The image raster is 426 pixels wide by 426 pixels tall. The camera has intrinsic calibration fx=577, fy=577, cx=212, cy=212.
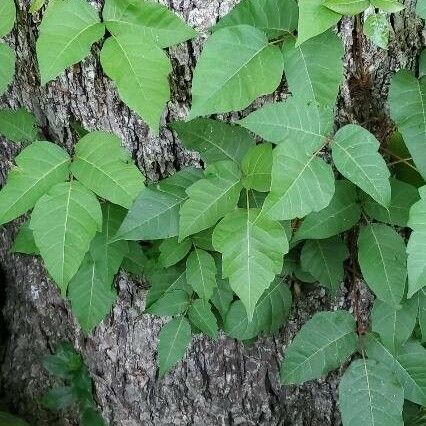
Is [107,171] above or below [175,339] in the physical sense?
above

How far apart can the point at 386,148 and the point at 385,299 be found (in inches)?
15.0

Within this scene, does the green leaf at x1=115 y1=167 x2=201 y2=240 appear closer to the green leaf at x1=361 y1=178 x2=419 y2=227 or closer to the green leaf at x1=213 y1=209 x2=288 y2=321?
the green leaf at x1=213 y1=209 x2=288 y2=321

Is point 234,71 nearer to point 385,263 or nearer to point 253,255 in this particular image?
point 253,255

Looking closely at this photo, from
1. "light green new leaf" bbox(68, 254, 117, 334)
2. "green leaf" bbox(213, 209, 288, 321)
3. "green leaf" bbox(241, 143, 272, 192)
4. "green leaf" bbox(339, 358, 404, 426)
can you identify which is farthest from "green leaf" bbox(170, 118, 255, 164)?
"green leaf" bbox(339, 358, 404, 426)

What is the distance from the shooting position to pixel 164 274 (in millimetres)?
1590

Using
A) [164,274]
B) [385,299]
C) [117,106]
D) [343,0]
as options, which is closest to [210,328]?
[164,274]

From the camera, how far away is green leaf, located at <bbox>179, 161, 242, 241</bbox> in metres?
1.28

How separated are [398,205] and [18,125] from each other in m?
0.98

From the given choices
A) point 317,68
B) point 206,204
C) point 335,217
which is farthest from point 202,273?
point 317,68

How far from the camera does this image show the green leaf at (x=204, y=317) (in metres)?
1.56

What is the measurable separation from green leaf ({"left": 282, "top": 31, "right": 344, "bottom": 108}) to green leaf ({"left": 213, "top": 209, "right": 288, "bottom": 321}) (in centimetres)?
28

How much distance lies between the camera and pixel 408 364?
4.87 ft

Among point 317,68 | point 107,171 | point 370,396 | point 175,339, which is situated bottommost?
point 370,396

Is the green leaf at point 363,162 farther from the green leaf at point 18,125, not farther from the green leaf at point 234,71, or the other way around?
the green leaf at point 18,125
